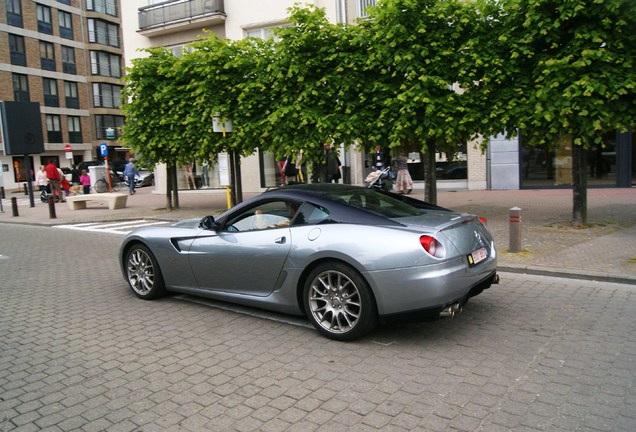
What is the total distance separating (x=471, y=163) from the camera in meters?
20.2

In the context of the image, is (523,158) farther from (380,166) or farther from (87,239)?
(87,239)

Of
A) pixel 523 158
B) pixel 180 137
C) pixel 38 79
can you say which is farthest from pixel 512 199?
pixel 38 79

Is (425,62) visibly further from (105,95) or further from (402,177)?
(105,95)

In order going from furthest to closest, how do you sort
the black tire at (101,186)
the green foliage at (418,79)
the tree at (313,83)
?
the black tire at (101,186), the tree at (313,83), the green foliage at (418,79)

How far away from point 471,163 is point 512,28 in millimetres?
10193

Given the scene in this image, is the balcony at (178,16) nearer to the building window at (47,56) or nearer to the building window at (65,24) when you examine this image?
the building window at (47,56)

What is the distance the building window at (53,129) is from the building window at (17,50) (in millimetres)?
5371

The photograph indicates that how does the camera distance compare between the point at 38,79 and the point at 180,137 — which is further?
the point at 38,79

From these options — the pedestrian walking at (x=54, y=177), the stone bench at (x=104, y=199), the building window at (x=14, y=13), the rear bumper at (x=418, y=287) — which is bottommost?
the rear bumper at (x=418, y=287)

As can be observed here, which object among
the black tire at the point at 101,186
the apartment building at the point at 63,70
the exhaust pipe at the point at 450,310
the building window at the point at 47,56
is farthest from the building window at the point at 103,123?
the exhaust pipe at the point at 450,310

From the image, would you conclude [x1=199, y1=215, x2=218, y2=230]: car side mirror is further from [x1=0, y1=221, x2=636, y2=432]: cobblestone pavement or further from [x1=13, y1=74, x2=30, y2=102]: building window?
[x1=13, y1=74, x2=30, y2=102]: building window

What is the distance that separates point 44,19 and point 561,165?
5016 centimetres

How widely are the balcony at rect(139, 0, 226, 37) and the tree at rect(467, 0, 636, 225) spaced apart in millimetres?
16627

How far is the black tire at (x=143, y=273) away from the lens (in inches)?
250
